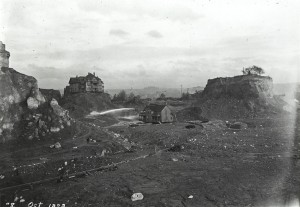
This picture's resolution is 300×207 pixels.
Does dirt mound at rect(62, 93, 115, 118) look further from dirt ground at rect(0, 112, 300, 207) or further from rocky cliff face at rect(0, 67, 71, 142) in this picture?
dirt ground at rect(0, 112, 300, 207)

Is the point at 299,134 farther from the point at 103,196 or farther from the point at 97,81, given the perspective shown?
the point at 97,81

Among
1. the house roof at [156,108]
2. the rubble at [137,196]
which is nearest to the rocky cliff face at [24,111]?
the rubble at [137,196]

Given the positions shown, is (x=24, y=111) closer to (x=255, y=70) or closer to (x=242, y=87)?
(x=242, y=87)

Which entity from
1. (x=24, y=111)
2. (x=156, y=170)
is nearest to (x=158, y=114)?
(x=24, y=111)

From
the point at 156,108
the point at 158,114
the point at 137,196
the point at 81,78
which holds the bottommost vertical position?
the point at 137,196

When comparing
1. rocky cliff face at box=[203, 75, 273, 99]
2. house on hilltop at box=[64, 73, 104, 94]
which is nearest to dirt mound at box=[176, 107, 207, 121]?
rocky cliff face at box=[203, 75, 273, 99]

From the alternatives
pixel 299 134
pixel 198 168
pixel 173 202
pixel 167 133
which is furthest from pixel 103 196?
pixel 299 134
